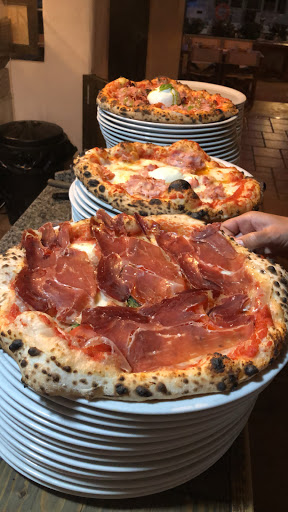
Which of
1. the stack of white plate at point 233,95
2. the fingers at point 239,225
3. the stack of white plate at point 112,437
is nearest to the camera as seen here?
the stack of white plate at point 112,437

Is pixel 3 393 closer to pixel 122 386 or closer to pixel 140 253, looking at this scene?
pixel 122 386

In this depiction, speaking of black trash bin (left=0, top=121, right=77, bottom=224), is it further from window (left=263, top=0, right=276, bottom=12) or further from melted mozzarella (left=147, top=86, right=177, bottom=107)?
window (left=263, top=0, right=276, bottom=12)

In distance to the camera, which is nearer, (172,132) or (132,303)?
(132,303)

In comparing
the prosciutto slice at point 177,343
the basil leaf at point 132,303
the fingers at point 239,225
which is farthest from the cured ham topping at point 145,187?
the prosciutto slice at point 177,343

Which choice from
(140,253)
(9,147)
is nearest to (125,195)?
(140,253)

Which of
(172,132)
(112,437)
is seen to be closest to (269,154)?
(172,132)

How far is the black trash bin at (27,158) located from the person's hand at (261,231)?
97.8 inches

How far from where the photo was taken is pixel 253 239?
4.09ft

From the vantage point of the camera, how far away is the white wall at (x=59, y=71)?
3717mm

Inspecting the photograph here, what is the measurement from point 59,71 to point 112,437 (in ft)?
12.4

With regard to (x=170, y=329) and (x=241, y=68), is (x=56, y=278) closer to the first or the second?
(x=170, y=329)

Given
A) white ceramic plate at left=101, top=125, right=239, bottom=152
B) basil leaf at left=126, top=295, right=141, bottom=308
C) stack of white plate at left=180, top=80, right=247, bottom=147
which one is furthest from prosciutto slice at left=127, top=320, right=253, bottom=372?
stack of white plate at left=180, top=80, right=247, bottom=147

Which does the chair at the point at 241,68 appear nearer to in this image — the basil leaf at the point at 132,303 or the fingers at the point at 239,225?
the fingers at the point at 239,225

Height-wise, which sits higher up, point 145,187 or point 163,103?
point 163,103
